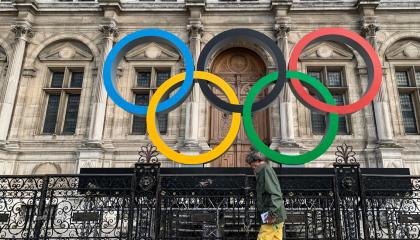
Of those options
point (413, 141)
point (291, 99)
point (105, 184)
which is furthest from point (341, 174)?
point (413, 141)

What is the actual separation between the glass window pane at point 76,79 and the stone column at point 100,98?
1.43 meters

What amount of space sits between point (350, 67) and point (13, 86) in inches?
646

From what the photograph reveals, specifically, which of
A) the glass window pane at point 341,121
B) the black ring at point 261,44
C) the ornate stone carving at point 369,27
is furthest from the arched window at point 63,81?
the ornate stone carving at point 369,27

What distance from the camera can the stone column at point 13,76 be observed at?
15016 mm

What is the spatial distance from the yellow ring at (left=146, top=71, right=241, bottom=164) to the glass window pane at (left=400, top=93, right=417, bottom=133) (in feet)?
32.0

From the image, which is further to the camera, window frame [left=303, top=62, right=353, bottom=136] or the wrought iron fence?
window frame [left=303, top=62, right=353, bottom=136]

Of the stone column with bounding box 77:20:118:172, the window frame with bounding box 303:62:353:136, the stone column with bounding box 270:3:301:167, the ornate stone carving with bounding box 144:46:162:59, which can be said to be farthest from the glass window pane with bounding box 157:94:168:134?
the window frame with bounding box 303:62:353:136

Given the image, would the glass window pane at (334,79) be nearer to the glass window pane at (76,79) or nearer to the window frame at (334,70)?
the window frame at (334,70)

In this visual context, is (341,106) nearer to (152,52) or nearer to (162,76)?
(162,76)

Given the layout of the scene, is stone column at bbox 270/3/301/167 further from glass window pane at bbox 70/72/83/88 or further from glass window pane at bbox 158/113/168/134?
glass window pane at bbox 70/72/83/88

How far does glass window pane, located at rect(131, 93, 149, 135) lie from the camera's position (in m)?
15.8

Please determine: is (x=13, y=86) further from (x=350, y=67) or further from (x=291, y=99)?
(x=350, y=67)

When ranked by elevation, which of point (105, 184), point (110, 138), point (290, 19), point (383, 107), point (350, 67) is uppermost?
point (290, 19)

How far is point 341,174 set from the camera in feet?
25.4
